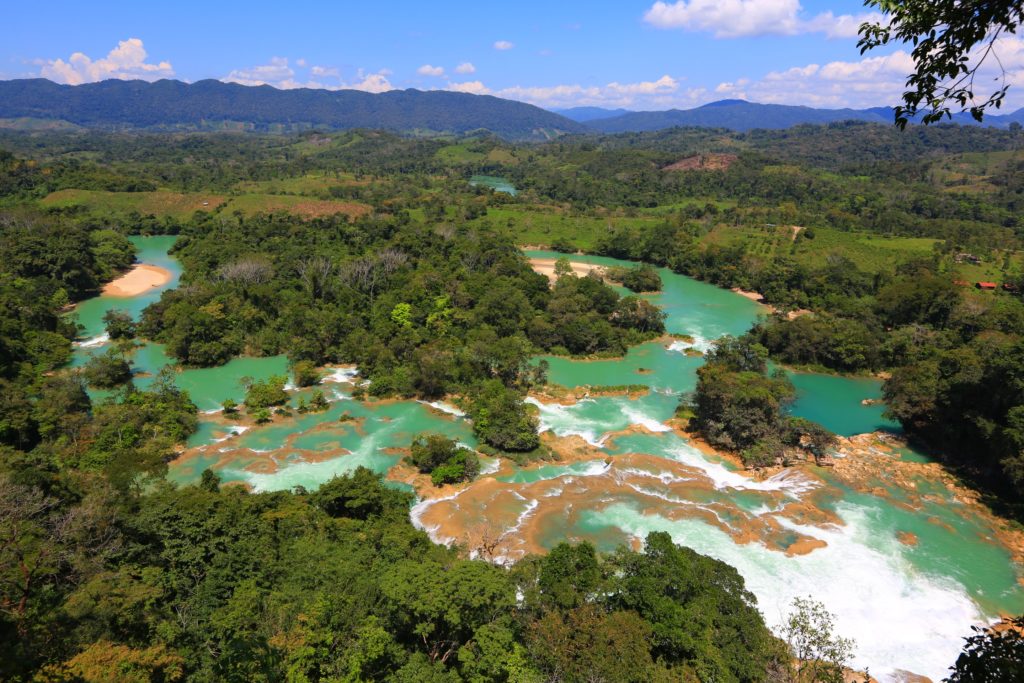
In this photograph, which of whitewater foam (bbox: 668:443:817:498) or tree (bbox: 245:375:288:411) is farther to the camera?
tree (bbox: 245:375:288:411)

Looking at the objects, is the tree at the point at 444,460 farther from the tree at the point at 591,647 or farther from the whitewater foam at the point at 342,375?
the whitewater foam at the point at 342,375

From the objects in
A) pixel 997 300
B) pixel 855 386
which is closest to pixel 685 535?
pixel 855 386

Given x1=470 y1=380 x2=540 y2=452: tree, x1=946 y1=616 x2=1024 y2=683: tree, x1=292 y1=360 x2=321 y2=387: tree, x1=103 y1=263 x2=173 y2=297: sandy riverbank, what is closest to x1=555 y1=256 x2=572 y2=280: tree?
x1=470 y1=380 x2=540 y2=452: tree

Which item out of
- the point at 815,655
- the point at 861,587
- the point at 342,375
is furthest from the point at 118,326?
the point at 861,587

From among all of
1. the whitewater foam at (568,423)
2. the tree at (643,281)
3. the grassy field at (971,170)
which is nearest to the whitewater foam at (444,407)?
the whitewater foam at (568,423)

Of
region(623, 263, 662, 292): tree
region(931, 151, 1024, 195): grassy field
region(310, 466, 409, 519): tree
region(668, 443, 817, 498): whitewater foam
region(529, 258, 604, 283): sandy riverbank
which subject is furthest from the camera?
region(931, 151, 1024, 195): grassy field

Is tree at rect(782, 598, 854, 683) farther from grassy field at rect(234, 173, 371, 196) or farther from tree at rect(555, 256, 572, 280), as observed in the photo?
grassy field at rect(234, 173, 371, 196)

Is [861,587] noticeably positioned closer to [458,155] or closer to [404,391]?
[404,391]
